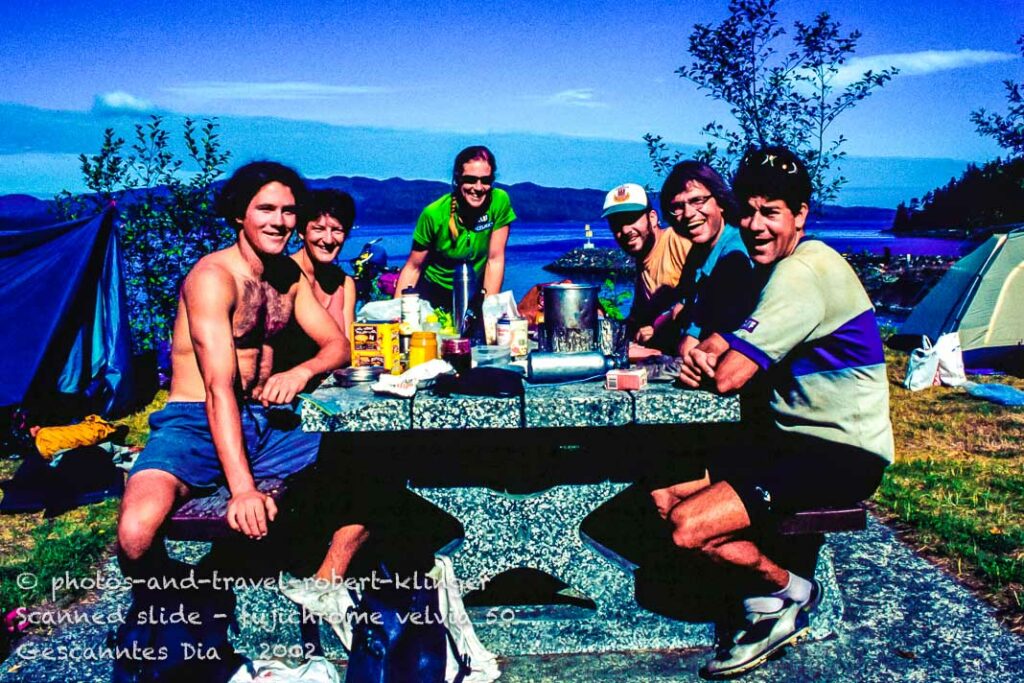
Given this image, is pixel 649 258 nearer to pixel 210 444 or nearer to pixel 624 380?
pixel 624 380

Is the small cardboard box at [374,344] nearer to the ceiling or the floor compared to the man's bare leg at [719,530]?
nearer to the ceiling

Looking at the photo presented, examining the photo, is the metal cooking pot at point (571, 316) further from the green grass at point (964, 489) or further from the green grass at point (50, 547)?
the green grass at point (50, 547)

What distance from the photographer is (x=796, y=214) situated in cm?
320

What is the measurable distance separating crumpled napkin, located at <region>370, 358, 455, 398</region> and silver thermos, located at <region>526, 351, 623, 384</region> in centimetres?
34

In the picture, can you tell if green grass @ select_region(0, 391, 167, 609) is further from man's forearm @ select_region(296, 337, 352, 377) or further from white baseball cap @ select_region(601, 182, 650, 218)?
white baseball cap @ select_region(601, 182, 650, 218)

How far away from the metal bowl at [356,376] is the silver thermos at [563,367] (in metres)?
0.65

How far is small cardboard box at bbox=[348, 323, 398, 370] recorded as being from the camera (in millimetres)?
3746

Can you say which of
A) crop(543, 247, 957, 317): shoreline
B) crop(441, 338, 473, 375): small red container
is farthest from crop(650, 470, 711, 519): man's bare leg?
crop(543, 247, 957, 317): shoreline

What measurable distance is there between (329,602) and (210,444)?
0.85m

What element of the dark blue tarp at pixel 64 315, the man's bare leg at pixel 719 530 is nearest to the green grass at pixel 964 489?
the man's bare leg at pixel 719 530

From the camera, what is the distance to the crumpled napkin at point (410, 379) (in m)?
3.05

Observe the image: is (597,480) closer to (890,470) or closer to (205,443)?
(205,443)

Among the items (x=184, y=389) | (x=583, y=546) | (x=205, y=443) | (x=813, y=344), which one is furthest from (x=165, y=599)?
(x=813, y=344)

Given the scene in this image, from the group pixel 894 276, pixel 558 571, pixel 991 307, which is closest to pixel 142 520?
pixel 558 571
